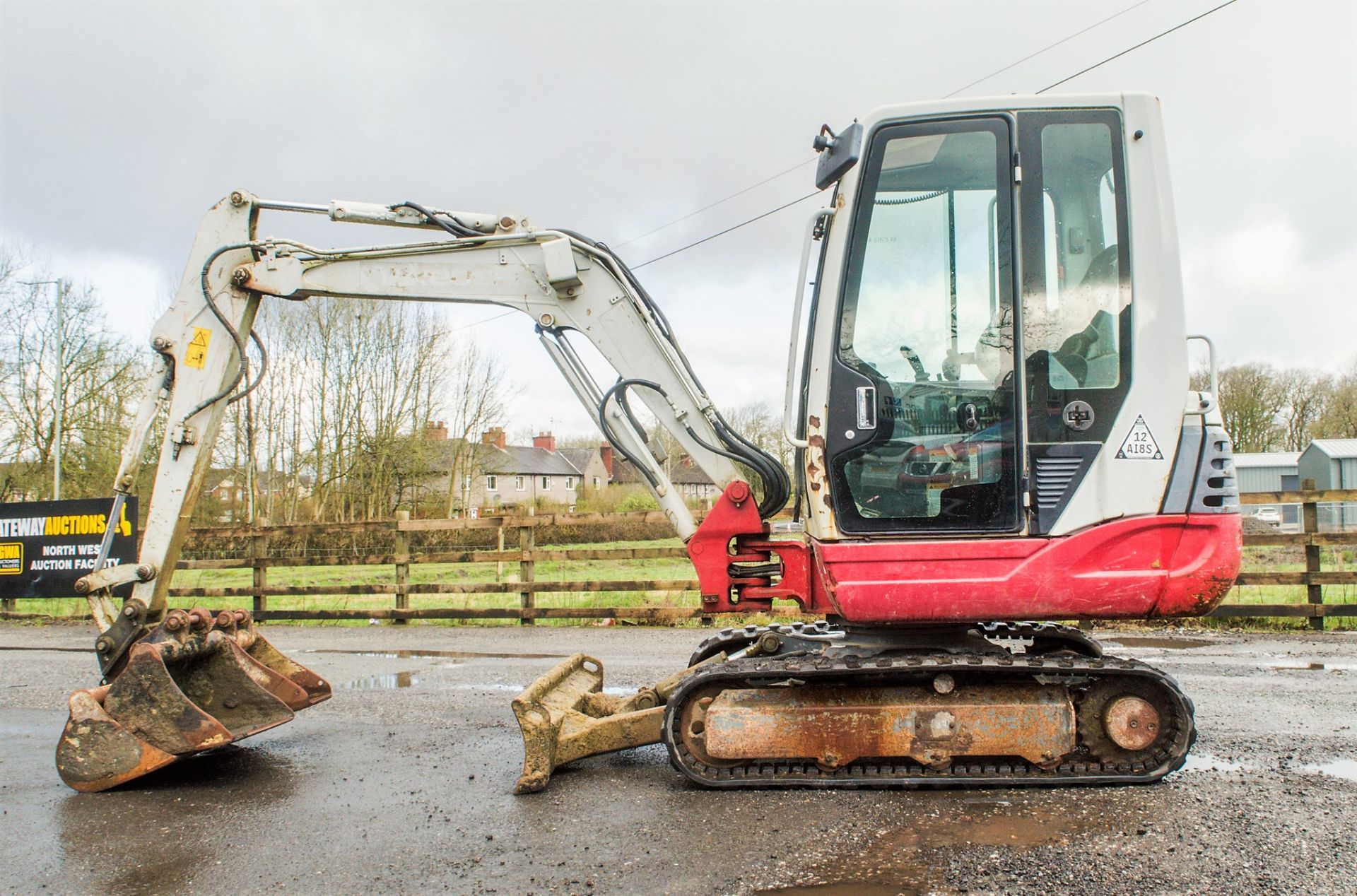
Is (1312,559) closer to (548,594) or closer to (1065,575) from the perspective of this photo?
(1065,575)

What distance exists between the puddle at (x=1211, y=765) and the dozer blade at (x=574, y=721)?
2.33m

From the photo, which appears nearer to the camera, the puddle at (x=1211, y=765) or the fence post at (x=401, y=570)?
the puddle at (x=1211, y=765)

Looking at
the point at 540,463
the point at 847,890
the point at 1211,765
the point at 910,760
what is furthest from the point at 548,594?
the point at 540,463

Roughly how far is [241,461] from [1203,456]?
112 ft

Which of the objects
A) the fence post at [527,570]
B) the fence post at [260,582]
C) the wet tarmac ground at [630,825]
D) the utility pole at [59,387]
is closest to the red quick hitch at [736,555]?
the wet tarmac ground at [630,825]

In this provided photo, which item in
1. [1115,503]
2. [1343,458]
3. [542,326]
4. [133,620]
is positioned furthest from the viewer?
[1343,458]

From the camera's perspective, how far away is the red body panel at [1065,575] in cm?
406

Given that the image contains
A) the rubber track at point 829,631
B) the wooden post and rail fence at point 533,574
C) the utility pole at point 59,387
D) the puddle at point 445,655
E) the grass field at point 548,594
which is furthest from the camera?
the utility pole at point 59,387

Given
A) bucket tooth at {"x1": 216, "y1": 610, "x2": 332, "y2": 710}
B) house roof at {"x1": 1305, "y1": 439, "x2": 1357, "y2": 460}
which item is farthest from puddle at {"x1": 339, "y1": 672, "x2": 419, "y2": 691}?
house roof at {"x1": 1305, "y1": 439, "x2": 1357, "y2": 460}

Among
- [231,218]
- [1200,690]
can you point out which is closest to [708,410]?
[231,218]

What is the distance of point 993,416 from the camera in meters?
4.18

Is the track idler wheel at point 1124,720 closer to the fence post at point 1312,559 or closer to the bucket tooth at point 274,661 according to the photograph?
the bucket tooth at point 274,661

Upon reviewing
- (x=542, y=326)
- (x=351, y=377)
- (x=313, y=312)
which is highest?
(x=313, y=312)

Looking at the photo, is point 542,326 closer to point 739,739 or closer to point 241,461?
point 739,739
